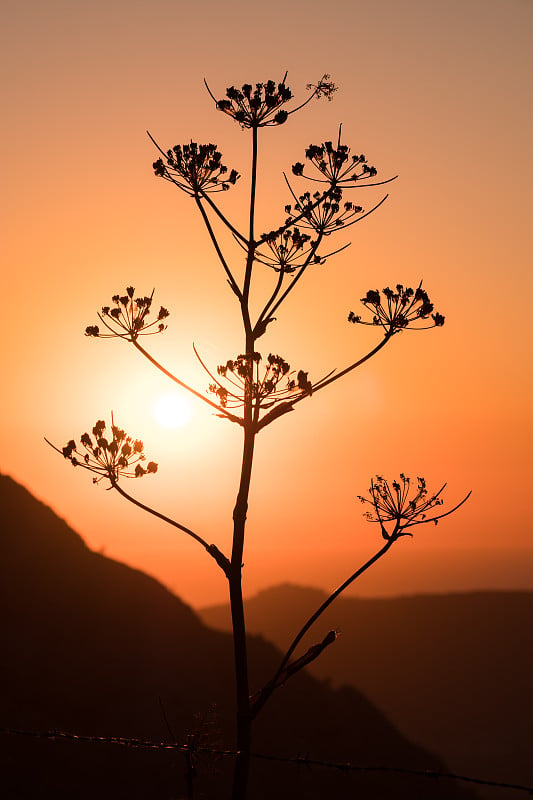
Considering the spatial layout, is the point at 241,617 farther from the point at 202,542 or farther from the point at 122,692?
the point at 122,692

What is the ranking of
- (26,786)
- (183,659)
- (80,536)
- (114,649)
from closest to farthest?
1. (26,786)
2. (114,649)
3. (183,659)
4. (80,536)

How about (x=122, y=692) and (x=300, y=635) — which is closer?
→ (x=300, y=635)

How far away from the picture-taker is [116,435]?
8.21 metres

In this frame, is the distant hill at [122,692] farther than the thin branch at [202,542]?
Yes

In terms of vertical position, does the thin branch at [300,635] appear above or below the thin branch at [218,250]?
below

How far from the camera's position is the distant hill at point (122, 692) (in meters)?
67.1

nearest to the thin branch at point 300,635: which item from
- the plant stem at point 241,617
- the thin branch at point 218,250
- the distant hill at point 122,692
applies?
the plant stem at point 241,617

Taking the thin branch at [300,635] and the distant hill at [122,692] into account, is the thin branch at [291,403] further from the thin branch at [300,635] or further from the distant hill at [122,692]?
the distant hill at [122,692]

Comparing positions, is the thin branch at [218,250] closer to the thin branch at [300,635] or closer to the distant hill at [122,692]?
the thin branch at [300,635]

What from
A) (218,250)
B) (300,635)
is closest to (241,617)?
(300,635)

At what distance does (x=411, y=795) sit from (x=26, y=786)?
60.3 meters

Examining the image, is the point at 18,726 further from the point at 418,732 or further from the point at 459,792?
the point at 418,732

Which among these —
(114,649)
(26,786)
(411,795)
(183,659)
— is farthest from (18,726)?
(411,795)

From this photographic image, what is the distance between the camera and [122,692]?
78.2 metres
